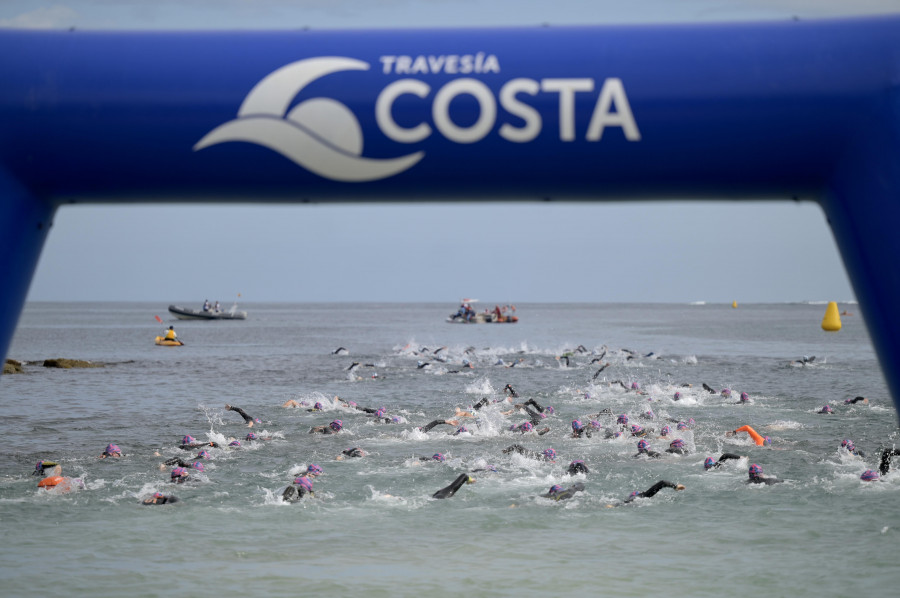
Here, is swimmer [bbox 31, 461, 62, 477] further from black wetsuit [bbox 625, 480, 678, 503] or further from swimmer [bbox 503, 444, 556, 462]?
black wetsuit [bbox 625, 480, 678, 503]

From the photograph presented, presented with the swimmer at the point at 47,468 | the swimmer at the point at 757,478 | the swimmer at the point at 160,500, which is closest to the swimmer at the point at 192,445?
the swimmer at the point at 47,468

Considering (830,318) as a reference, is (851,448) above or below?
below

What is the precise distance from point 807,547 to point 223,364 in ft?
137

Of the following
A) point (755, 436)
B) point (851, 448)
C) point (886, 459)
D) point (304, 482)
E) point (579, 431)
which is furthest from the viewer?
point (579, 431)

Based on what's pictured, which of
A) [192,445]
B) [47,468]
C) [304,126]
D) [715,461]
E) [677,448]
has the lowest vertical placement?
[47,468]

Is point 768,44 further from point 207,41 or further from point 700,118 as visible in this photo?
point 207,41

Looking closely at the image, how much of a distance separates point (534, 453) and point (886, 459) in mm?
7547

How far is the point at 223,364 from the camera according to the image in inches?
1937

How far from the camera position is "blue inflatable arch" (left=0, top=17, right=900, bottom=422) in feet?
11.0

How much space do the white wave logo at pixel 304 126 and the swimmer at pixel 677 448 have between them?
16129 mm

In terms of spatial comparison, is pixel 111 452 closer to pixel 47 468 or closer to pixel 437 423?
pixel 47 468

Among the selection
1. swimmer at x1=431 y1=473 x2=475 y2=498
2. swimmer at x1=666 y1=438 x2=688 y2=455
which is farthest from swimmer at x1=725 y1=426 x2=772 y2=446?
swimmer at x1=431 y1=473 x2=475 y2=498

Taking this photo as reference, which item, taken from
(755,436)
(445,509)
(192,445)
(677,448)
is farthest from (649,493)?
(192,445)

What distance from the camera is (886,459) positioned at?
17000 mm
